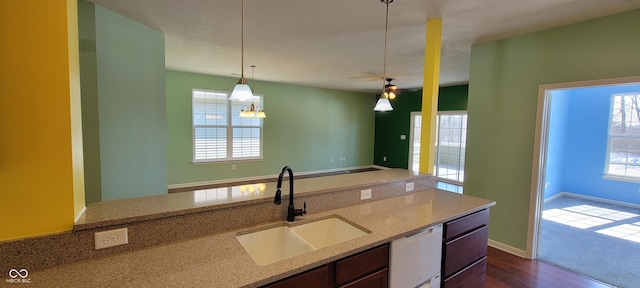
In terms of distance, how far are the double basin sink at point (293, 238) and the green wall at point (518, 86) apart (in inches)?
100

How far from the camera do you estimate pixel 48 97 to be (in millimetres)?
1071

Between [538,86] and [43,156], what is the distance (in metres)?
4.10

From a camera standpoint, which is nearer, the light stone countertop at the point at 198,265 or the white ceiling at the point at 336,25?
the light stone countertop at the point at 198,265

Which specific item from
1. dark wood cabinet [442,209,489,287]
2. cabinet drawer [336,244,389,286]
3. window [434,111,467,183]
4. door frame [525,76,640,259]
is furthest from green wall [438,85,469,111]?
cabinet drawer [336,244,389,286]

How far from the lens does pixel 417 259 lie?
164 centimetres

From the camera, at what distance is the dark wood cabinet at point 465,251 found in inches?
73.0

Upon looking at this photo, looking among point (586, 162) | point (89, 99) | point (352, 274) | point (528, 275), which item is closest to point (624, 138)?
point (586, 162)

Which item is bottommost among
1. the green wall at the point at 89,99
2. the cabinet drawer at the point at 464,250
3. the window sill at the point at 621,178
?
the cabinet drawer at the point at 464,250

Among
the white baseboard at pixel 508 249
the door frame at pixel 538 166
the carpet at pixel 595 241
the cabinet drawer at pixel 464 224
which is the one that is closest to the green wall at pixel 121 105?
the cabinet drawer at pixel 464 224

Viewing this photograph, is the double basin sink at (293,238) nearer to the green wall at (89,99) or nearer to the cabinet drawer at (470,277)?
the cabinet drawer at (470,277)

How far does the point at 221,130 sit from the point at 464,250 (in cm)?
557

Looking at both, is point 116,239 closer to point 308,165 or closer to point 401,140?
point 308,165

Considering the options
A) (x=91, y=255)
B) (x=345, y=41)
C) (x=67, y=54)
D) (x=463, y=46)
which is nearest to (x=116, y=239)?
(x=91, y=255)

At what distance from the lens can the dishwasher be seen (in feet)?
5.00
